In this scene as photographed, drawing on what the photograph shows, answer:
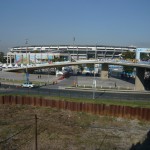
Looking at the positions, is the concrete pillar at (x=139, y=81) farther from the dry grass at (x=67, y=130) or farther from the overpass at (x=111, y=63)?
the dry grass at (x=67, y=130)

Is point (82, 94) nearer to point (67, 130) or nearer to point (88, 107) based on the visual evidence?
point (88, 107)

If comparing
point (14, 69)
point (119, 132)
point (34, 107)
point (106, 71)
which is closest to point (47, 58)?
point (14, 69)

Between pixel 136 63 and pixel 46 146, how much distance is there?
1702 inches

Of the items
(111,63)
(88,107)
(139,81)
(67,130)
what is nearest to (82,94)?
(88,107)

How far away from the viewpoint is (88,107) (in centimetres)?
3572

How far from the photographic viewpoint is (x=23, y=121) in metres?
30.5

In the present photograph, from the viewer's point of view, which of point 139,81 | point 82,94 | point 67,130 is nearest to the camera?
point 67,130

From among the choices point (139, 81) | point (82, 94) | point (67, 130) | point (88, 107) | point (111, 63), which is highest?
point (111, 63)

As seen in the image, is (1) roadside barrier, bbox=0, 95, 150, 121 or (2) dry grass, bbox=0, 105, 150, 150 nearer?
(2) dry grass, bbox=0, 105, 150, 150

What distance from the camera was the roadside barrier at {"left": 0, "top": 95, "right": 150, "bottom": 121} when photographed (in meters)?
33.7

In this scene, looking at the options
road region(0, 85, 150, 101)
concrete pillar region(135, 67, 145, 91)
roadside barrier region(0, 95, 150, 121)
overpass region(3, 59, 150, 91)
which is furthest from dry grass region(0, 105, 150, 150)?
concrete pillar region(135, 67, 145, 91)

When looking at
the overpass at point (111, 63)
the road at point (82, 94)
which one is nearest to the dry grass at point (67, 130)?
the road at point (82, 94)

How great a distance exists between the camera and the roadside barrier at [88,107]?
33656mm

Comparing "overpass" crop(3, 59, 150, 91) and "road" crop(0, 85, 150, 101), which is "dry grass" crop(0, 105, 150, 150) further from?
"overpass" crop(3, 59, 150, 91)
